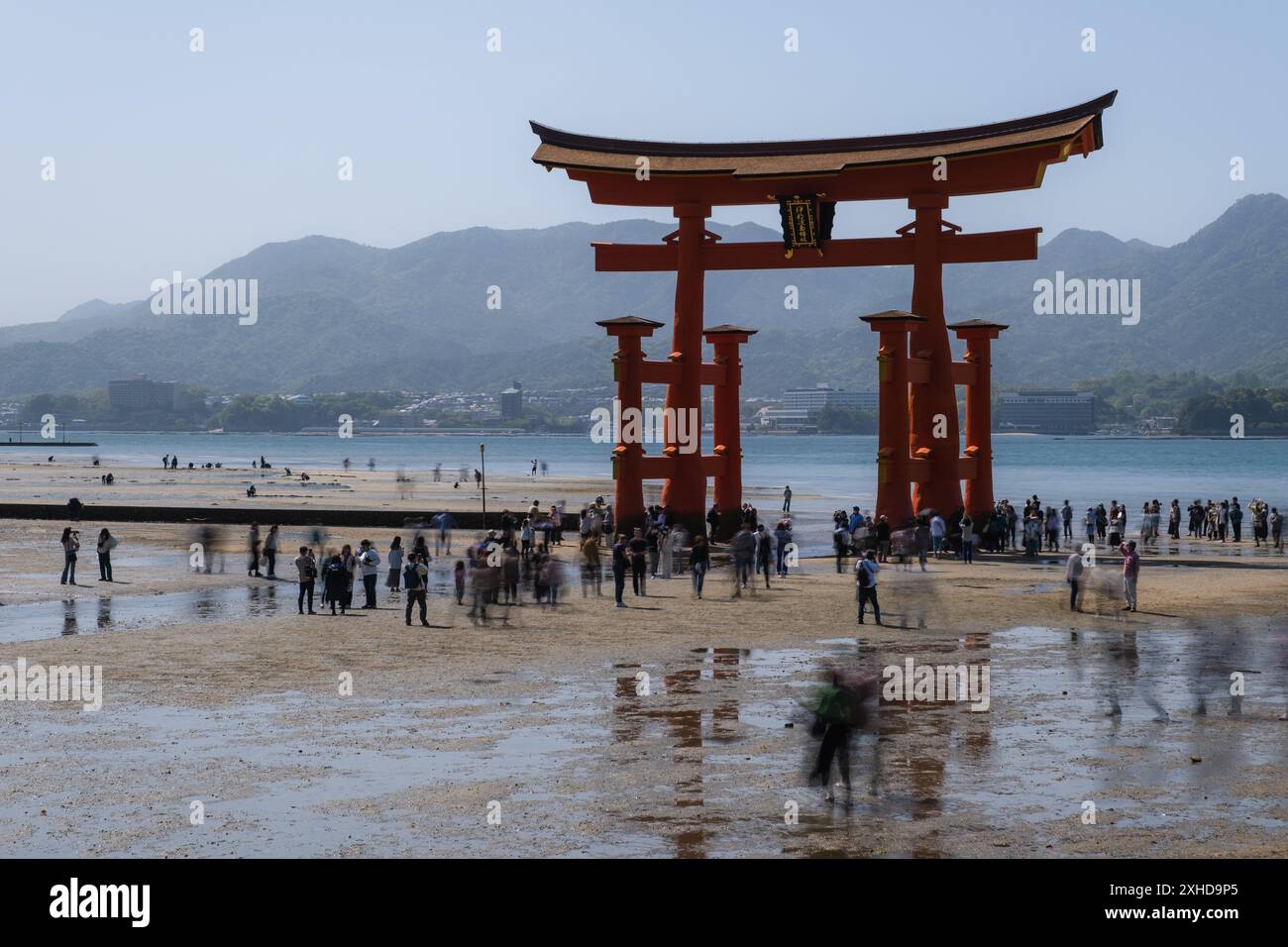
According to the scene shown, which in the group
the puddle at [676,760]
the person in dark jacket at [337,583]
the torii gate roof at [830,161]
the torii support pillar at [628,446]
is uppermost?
the torii gate roof at [830,161]

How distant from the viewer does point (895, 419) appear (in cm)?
3703

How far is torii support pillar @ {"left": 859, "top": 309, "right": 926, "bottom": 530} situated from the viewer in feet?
120

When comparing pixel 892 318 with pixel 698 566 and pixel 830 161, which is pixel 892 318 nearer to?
pixel 830 161

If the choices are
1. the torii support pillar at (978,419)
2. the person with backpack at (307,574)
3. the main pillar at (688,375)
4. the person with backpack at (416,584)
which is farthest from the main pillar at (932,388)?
the person with backpack at (307,574)

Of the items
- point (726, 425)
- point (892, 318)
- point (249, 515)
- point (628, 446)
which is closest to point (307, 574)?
point (628, 446)

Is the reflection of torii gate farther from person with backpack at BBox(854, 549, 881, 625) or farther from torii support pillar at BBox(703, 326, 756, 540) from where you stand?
person with backpack at BBox(854, 549, 881, 625)

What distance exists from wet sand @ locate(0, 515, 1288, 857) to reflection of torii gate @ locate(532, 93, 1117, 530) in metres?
11.1

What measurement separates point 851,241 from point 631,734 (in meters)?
26.9

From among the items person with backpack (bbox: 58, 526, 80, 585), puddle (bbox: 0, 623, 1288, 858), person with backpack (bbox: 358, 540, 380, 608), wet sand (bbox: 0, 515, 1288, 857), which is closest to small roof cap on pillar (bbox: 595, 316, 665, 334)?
person with backpack (bbox: 358, 540, 380, 608)

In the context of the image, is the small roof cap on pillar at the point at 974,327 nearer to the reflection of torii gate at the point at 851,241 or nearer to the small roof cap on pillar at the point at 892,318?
the reflection of torii gate at the point at 851,241

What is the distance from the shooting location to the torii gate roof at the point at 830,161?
35.6 m

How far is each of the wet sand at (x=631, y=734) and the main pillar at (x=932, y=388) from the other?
1074 cm
